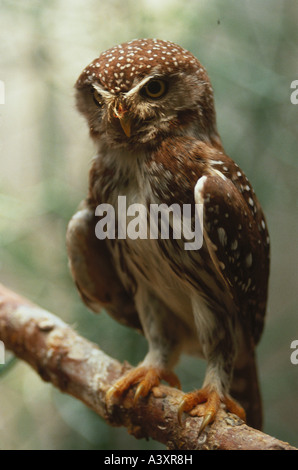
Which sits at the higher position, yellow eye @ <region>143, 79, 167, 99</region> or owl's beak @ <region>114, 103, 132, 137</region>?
yellow eye @ <region>143, 79, 167, 99</region>

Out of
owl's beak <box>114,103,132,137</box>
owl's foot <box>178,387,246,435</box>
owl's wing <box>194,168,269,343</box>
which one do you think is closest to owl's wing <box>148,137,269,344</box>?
owl's wing <box>194,168,269,343</box>

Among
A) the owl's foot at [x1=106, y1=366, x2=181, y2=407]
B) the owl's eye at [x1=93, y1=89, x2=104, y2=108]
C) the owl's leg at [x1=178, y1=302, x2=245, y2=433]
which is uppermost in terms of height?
the owl's eye at [x1=93, y1=89, x2=104, y2=108]

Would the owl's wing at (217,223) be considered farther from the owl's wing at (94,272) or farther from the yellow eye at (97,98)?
the owl's wing at (94,272)

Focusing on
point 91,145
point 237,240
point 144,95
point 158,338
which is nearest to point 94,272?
point 158,338

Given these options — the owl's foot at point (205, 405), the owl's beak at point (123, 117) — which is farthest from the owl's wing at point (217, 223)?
the owl's foot at point (205, 405)

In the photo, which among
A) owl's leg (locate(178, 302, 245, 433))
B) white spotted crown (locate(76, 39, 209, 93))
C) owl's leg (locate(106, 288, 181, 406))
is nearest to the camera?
white spotted crown (locate(76, 39, 209, 93))

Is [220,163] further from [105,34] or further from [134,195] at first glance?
[105,34]

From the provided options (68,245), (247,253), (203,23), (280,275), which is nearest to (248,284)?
(247,253)

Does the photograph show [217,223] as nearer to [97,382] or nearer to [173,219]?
[173,219]

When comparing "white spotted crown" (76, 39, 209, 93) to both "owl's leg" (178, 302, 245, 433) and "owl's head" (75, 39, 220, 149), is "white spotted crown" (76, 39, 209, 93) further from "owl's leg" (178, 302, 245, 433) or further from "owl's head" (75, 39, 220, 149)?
"owl's leg" (178, 302, 245, 433)
